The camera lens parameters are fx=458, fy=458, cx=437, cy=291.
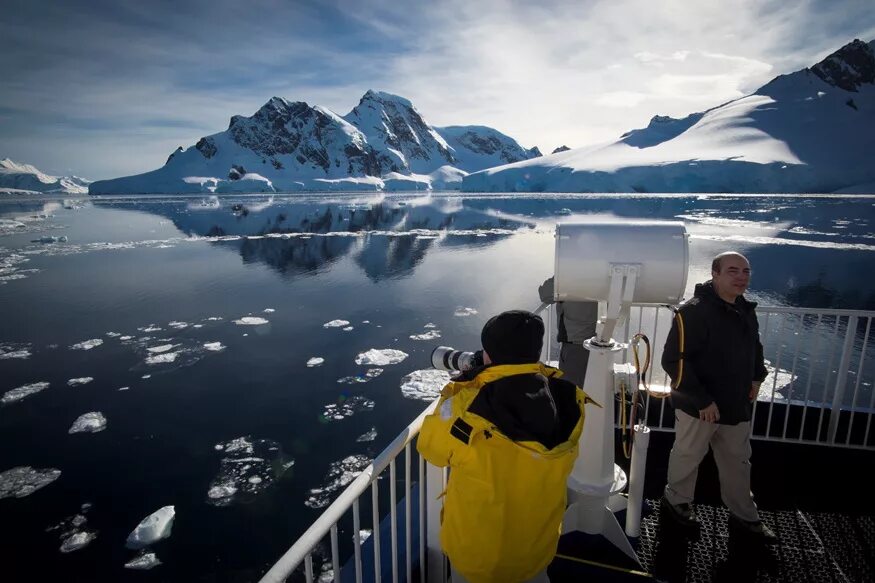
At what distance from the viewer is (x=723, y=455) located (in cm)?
285

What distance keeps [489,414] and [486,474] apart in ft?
0.67

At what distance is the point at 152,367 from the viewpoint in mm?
9430

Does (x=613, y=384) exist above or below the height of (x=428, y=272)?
above

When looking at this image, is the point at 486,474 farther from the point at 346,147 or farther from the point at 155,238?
the point at 346,147

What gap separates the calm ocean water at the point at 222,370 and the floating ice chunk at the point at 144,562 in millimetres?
76

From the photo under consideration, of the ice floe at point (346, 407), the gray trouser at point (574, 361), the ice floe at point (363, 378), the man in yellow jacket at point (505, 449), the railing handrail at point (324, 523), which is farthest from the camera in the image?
the ice floe at point (363, 378)

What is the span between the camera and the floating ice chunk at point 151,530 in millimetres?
5215

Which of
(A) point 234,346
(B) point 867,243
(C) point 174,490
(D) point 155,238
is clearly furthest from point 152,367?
(B) point 867,243

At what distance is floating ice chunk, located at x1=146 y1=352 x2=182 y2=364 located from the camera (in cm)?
970

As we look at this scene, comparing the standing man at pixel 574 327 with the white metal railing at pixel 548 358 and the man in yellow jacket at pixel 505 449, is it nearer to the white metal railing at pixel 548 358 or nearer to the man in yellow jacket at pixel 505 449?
the white metal railing at pixel 548 358

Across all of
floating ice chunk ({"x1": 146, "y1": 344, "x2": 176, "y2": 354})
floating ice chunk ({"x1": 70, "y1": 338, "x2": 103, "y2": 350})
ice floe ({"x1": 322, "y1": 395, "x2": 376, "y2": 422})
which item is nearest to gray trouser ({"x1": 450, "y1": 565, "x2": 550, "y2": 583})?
ice floe ({"x1": 322, "y1": 395, "x2": 376, "y2": 422})

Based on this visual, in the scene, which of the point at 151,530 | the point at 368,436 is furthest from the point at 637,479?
the point at 151,530

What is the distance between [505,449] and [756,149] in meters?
89.3

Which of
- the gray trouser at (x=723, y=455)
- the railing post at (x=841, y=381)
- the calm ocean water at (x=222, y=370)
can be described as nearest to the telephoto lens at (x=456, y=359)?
the gray trouser at (x=723, y=455)
